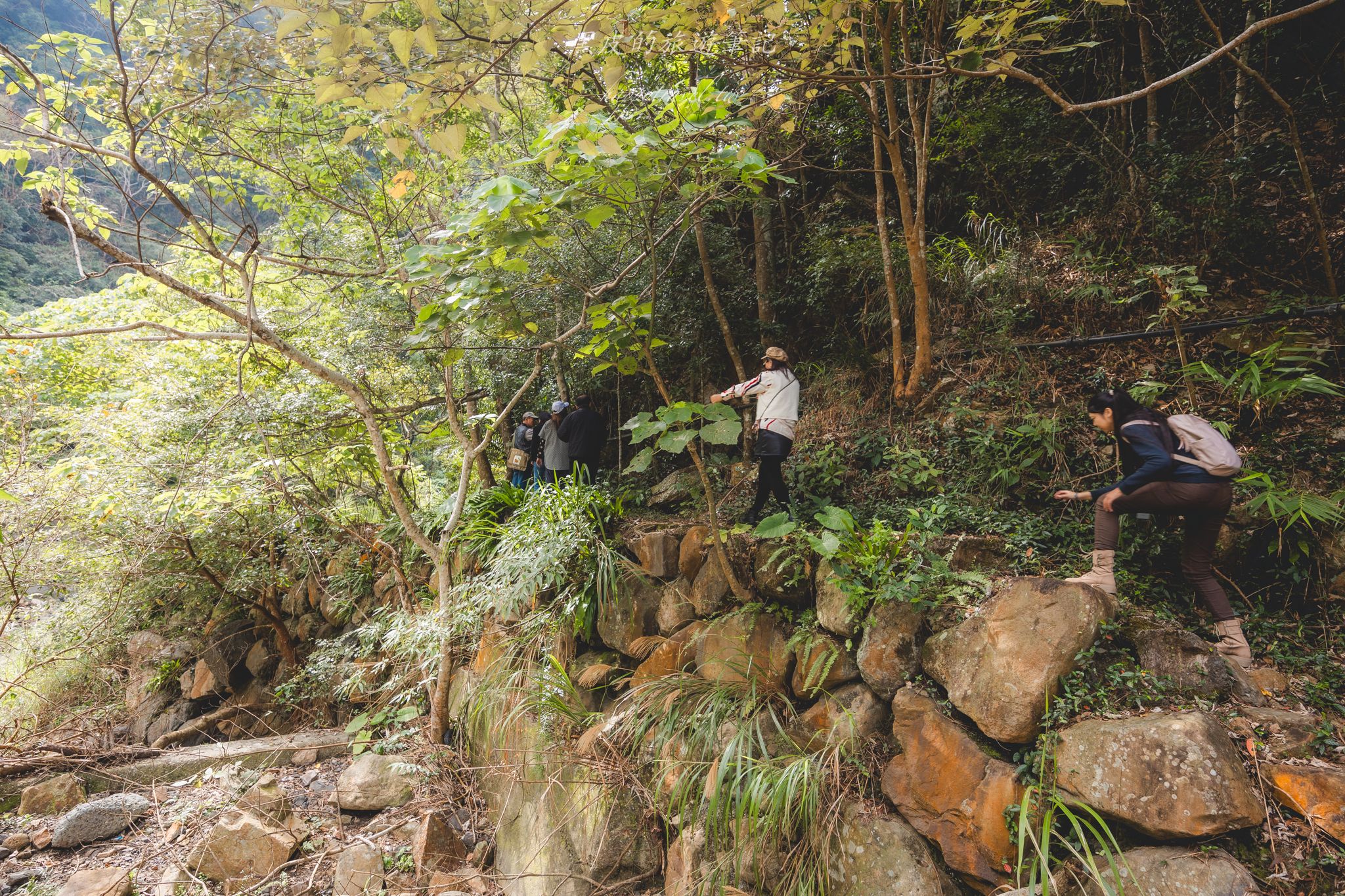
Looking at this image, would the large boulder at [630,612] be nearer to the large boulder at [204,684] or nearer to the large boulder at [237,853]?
the large boulder at [237,853]

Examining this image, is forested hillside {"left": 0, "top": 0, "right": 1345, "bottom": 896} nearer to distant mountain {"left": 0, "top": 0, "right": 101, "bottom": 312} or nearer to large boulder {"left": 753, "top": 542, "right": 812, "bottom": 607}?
large boulder {"left": 753, "top": 542, "right": 812, "bottom": 607}

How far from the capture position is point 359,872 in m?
4.00

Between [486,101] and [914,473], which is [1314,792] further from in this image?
[486,101]

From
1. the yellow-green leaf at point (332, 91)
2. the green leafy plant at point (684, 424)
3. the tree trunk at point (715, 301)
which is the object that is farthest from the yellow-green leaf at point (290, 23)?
the tree trunk at point (715, 301)

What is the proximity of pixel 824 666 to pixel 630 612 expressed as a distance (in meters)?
1.57

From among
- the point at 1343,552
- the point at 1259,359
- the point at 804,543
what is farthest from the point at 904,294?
the point at 1343,552

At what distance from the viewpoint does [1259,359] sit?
342 centimetres

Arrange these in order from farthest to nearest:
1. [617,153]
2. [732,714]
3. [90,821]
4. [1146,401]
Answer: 1. [90,821]
2. [1146,401]
3. [732,714]
4. [617,153]

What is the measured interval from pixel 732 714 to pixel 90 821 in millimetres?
5460

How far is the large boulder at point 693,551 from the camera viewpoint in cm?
413

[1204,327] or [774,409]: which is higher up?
[774,409]

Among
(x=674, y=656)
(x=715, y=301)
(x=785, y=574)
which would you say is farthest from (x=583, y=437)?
(x=785, y=574)

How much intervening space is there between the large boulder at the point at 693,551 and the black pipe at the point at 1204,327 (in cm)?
274

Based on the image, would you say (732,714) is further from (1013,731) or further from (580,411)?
(580,411)
